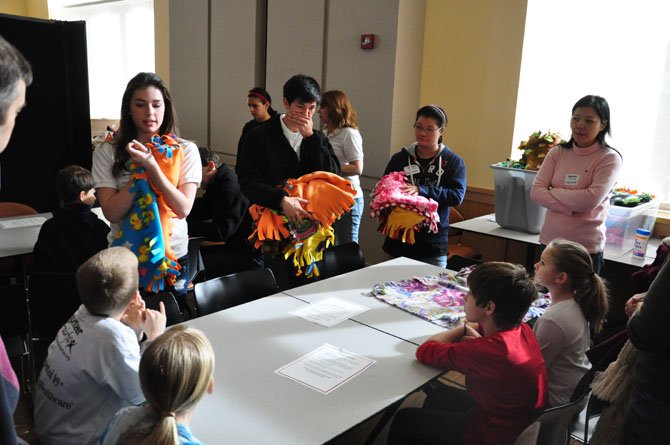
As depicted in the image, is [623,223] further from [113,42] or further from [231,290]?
[113,42]

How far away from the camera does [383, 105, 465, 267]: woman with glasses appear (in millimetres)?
2922

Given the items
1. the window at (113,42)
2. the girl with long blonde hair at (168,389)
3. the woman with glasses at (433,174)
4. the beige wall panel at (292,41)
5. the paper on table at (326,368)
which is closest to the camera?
the girl with long blonde hair at (168,389)

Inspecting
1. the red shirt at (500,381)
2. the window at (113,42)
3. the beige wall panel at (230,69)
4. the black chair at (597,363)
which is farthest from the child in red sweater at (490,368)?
the window at (113,42)

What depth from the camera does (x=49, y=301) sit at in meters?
2.31

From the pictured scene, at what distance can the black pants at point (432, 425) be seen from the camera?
1671mm

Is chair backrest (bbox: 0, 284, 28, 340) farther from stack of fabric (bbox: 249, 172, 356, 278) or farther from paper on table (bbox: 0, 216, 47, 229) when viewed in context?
stack of fabric (bbox: 249, 172, 356, 278)

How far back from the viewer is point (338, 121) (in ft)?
12.1

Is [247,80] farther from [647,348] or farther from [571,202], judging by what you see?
[647,348]

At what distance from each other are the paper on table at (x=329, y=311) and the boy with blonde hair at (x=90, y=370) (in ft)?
2.38

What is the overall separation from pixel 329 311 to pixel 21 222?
93.7 inches

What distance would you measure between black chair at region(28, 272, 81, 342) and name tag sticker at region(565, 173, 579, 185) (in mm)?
2540

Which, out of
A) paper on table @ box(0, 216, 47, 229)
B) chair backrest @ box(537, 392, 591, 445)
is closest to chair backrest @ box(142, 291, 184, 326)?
chair backrest @ box(537, 392, 591, 445)

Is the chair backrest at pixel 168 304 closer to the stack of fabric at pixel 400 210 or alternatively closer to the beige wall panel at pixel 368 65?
the stack of fabric at pixel 400 210

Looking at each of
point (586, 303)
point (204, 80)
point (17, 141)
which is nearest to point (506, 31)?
point (586, 303)
